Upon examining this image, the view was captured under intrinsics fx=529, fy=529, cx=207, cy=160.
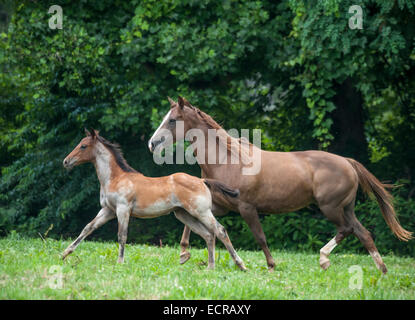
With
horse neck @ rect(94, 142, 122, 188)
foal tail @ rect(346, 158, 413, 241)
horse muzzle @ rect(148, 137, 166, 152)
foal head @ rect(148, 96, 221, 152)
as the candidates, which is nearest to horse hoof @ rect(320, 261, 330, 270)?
foal tail @ rect(346, 158, 413, 241)

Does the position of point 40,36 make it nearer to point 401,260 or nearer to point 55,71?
point 55,71

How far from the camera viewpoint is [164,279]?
5.51 m

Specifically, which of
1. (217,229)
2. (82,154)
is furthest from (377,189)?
(82,154)

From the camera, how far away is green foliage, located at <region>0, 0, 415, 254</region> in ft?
35.2

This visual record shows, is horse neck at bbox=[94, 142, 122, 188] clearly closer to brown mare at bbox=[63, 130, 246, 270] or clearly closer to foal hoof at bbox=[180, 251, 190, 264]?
brown mare at bbox=[63, 130, 246, 270]

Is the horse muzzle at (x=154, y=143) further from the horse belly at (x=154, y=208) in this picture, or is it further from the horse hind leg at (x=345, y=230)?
the horse hind leg at (x=345, y=230)

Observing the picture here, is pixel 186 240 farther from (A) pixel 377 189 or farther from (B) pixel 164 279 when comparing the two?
(A) pixel 377 189

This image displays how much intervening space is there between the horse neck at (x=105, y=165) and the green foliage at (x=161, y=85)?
3910mm

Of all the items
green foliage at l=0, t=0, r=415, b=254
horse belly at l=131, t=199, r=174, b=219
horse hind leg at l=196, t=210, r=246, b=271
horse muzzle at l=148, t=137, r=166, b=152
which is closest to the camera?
horse hind leg at l=196, t=210, r=246, b=271

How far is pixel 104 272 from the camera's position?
19.0ft

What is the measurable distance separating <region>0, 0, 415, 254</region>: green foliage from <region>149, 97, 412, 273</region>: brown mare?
117 inches

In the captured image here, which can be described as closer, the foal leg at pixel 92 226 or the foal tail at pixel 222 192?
the foal leg at pixel 92 226

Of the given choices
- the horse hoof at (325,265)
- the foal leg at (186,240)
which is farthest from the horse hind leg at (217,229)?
the horse hoof at (325,265)

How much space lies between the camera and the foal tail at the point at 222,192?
6.63 m
